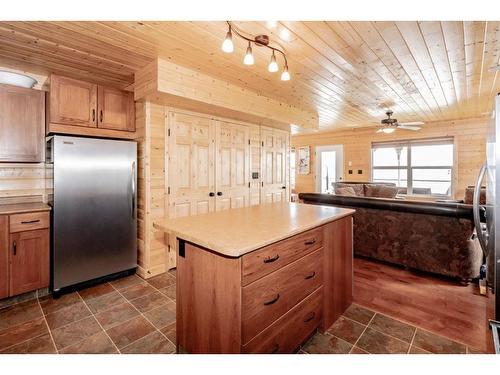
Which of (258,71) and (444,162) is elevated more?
(258,71)

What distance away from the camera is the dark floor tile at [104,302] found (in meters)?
2.38

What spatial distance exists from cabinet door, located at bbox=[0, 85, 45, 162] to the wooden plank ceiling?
39 cm

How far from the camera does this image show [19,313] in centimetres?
227

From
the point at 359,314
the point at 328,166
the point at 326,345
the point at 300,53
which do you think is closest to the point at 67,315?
the point at 326,345

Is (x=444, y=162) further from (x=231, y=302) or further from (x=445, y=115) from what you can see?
(x=231, y=302)

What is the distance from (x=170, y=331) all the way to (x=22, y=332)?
1158mm

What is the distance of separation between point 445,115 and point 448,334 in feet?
16.6

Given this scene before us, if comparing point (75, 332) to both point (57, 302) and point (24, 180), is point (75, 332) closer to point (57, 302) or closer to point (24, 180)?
point (57, 302)

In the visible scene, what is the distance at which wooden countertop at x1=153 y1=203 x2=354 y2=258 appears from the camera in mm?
1321

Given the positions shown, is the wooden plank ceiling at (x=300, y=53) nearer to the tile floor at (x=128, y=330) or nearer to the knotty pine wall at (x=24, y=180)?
the knotty pine wall at (x=24, y=180)

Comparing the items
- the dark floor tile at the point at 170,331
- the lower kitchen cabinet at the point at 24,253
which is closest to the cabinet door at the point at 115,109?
the lower kitchen cabinet at the point at 24,253

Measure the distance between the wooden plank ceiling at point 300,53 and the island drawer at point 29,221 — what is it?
1559 mm
